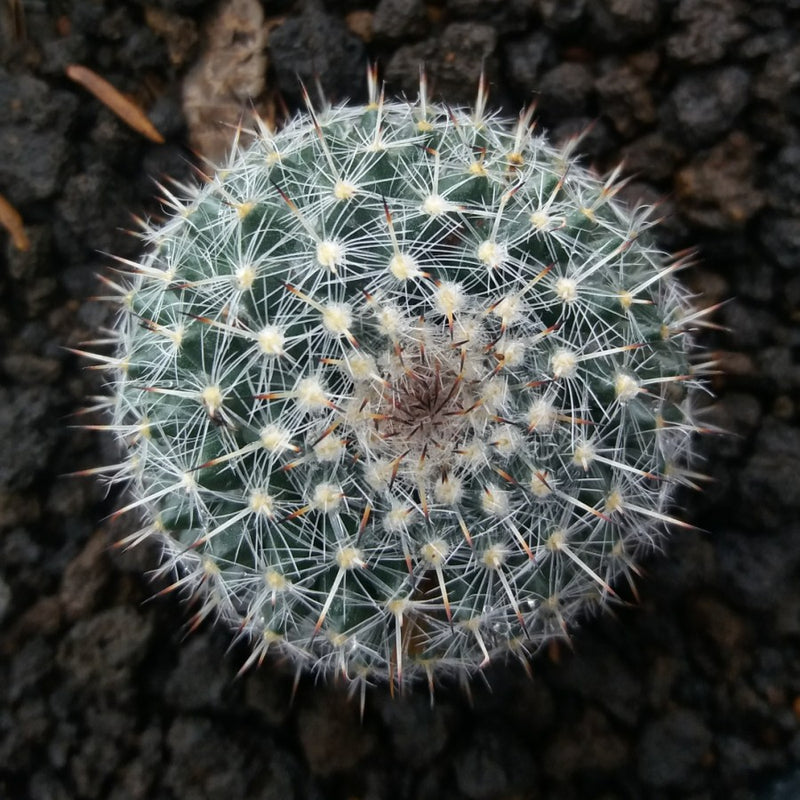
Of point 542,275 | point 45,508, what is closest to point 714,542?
point 542,275

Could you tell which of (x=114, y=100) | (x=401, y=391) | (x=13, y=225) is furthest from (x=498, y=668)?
(x=114, y=100)

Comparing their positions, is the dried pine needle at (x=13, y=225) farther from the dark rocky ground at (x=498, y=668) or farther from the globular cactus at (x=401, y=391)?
the globular cactus at (x=401, y=391)

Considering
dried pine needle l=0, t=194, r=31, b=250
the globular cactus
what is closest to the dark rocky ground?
dried pine needle l=0, t=194, r=31, b=250

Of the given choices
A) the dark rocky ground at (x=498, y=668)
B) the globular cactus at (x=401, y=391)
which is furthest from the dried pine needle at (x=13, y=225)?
the globular cactus at (x=401, y=391)

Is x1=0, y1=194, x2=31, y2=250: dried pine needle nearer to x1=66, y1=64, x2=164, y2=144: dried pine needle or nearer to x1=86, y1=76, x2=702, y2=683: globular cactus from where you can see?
A: x1=66, y1=64, x2=164, y2=144: dried pine needle

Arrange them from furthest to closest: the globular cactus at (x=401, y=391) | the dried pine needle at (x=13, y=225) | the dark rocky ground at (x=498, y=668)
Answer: the dried pine needle at (x=13, y=225) < the dark rocky ground at (x=498, y=668) < the globular cactus at (x=401, y=391)
